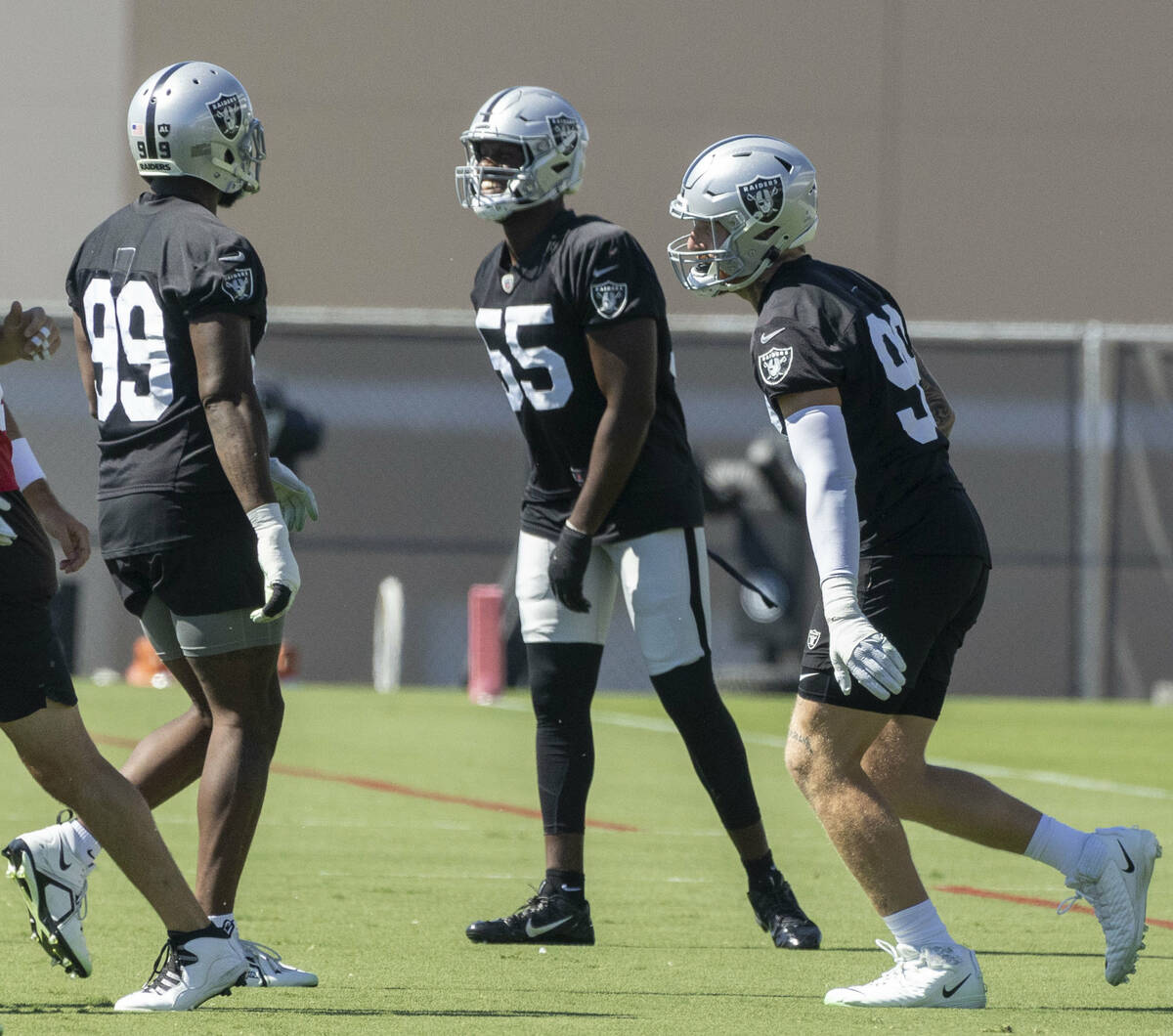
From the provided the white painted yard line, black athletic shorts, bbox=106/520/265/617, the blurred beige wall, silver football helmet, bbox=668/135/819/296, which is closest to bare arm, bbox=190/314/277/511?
black athletic shorts, bbox=106/520/265/617

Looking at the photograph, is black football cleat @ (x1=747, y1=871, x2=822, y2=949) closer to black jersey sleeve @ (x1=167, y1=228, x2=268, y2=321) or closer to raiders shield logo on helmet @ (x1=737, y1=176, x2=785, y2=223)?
raiders shield logo on helmet @ (x1=737, y1=176, x2=785, y2=223)

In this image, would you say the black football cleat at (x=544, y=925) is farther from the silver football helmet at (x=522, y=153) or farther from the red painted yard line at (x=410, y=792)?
the red painted yard line at (x=410, y=792)

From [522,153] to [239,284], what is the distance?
1315mm

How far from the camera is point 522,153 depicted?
18.6 ft

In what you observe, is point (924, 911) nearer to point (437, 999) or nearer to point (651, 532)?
point (437, 999)

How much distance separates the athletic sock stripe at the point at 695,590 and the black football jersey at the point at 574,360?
5cm

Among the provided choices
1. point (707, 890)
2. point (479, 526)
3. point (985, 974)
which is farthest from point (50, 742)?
point (479, 526)

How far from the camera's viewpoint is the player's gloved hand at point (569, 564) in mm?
5512

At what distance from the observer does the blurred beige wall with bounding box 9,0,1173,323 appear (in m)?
22.4

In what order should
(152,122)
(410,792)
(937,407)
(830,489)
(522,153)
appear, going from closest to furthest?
(830,489), (152,122), (937,407), (522,153), (410,792)

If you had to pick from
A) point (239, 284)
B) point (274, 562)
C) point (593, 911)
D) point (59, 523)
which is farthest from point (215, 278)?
point (593, 911)

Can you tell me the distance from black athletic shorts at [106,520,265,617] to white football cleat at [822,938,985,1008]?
5.12 ft

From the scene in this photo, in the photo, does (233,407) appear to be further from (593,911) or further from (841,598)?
(593,911)

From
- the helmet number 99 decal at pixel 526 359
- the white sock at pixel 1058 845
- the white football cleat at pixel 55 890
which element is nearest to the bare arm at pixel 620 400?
the helmet number 99 decal at pixel 526 359
